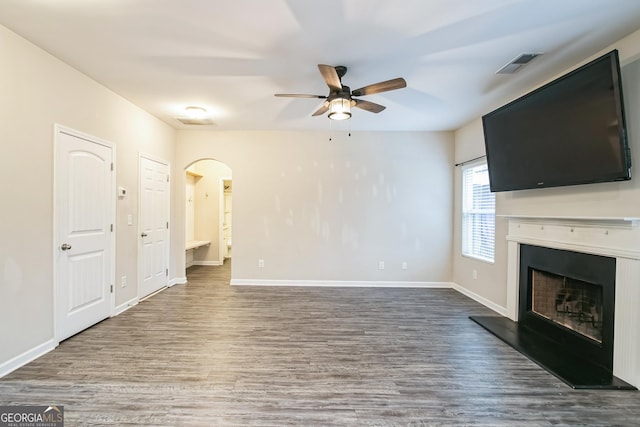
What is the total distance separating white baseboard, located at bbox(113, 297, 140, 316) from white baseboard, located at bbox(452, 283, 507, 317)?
194 inches

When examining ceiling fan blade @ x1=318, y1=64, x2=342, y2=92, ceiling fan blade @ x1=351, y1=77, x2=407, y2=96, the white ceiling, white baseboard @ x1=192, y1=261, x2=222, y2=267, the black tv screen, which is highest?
the white ceiling

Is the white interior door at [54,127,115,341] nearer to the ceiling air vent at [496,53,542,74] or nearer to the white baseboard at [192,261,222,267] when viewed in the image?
the white baseboard at [192,261,222,267]

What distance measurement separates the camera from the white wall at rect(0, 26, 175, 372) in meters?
2.35

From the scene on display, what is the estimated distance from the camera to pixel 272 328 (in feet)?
11.0

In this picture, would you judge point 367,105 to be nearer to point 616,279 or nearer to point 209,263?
point 616,279

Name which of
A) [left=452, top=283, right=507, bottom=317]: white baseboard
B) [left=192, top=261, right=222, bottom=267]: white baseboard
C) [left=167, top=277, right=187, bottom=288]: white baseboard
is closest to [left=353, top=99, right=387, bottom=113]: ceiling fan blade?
[left=452, top=283, right=507, bottom=317]: white baseboard

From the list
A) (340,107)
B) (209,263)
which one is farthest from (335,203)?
(209,263)

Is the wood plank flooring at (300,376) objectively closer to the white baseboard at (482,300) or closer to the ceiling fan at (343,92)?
the white baseboard at (482,300)

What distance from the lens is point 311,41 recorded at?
245 cm

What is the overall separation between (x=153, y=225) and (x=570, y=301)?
545cm

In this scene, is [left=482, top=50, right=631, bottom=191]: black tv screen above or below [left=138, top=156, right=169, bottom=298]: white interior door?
above

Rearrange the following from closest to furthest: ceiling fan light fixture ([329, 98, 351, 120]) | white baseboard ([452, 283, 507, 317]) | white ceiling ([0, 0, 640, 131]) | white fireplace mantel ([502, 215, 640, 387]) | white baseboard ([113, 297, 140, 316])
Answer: white ceiling ([0, 0, 640, 131]), white fireplace mantel ([502, 215, 640, 387]), ceiling fan light fixture ([329, 98, 351, 120]), white baseboard ([113, 297, 140, 316]), white baseboard ([452, 283, 507, 317])

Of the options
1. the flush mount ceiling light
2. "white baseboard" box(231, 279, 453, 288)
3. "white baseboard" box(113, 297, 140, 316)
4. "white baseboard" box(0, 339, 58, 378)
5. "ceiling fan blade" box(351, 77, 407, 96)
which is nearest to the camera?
"white baseboard" box(0, 339, 58, 378)

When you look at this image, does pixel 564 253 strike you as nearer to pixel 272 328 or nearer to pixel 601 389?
pixel 601 389
